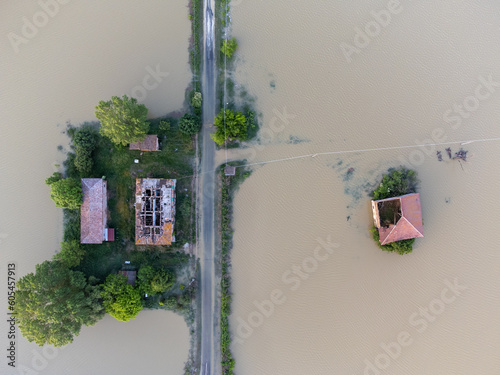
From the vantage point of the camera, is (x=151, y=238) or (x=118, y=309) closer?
(x=118, y=309)

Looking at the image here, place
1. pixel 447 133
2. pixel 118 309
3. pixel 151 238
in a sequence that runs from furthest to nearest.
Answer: pixel 447 133, pixel 151 238, pixel 118 309

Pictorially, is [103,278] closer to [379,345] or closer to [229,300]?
[229,300]

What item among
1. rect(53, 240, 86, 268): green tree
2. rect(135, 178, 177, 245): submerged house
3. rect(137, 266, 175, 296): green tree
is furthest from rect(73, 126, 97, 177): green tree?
rect(137, 266, 175, 296): green tree

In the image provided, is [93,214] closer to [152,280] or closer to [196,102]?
[152,280]

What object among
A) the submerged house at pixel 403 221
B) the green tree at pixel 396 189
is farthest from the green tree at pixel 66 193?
the green tree at pixel 396 189

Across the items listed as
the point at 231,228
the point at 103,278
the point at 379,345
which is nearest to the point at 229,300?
the point at 231,228

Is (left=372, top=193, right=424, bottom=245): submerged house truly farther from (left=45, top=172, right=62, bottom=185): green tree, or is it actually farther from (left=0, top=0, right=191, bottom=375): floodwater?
(left=45, top=172, right=62, bottom=185): green tree
